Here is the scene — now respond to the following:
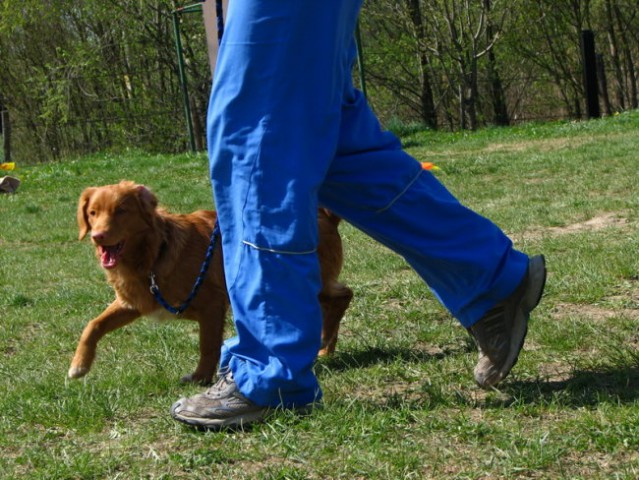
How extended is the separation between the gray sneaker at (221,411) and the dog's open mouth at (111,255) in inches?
54.6

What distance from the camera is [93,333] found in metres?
4.19

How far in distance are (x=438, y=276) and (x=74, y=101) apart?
2621 centimetres

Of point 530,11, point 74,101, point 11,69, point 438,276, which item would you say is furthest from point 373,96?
point 438,276

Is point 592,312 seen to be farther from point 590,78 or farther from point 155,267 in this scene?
point 590,78

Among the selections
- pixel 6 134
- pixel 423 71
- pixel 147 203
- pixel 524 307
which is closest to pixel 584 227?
pixel 147 203

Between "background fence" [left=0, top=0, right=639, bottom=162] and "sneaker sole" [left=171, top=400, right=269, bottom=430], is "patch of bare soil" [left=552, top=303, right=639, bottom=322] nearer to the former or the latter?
Answer: "sneaker sole" [left=171, top=400, right=269, bottom=430]

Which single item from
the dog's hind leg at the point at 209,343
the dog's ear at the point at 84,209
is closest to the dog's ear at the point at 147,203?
the dog's ear at the point at 84,209

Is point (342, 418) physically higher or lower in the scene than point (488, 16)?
lower

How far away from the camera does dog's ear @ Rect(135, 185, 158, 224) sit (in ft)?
14.2

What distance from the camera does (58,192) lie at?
13.2 meters

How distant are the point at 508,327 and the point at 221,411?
0.97 meters

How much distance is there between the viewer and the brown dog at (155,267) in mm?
4176

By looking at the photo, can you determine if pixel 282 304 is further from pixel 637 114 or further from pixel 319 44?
pixel 637 114

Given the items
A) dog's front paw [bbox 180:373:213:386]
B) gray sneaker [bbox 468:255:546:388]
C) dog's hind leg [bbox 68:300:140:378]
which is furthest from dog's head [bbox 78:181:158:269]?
gray sneaker [bbox 468:255:546:388]
